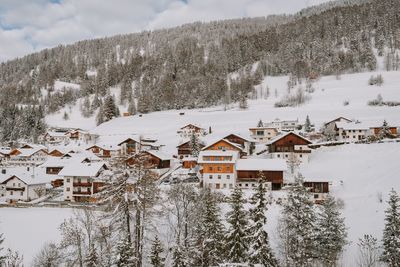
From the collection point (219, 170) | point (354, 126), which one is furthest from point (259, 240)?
point (354, 126)

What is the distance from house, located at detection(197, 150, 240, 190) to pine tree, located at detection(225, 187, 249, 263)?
21.8m

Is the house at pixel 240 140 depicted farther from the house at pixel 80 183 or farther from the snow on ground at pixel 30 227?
the snow on ground at pixel 30 227

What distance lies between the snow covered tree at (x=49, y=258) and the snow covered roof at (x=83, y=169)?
17.7 m

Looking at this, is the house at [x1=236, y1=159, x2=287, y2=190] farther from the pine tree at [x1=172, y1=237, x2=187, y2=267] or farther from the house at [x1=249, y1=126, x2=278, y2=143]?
the house at [x1=249, y1=126, x2=278, y2=143]

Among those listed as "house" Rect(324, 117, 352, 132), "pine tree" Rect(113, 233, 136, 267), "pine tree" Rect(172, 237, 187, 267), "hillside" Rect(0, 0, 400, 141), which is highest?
"hillside" Rect(0, 0, 400, 141)

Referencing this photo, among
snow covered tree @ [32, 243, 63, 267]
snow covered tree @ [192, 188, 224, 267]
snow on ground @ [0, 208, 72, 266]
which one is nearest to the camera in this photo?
snow covered tree @ [192, 188, 224, 267]

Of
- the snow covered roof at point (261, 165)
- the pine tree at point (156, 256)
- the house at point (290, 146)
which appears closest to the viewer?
the pine tree at point (156, 256)

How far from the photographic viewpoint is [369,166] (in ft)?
156

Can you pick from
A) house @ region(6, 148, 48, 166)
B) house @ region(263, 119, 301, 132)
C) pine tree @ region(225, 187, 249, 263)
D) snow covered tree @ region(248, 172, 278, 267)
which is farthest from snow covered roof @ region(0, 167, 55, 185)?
house @ region(263, 119, 301, 132)

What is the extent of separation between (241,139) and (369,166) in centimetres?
2617

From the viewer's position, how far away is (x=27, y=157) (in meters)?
85.3

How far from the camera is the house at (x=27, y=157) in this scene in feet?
279

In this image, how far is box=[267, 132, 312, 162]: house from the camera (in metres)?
57.0

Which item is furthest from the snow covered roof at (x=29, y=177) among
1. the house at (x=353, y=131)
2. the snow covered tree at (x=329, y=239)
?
the house at (x=353, y=131)
